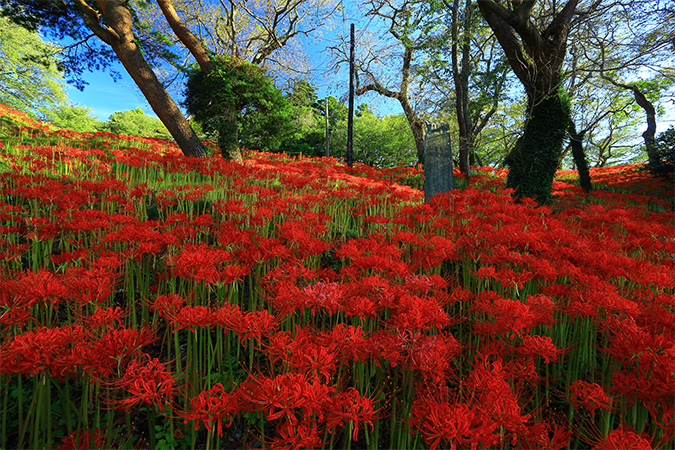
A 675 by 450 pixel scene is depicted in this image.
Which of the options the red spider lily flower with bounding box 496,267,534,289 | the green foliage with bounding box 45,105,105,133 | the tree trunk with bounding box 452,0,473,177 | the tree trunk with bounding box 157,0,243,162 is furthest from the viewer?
the green foliage with bounding box 45,105,105,133

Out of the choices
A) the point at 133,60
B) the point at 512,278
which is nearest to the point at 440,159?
the point at 512,278

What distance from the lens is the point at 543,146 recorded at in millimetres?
6887

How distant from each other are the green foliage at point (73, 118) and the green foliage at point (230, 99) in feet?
48.8

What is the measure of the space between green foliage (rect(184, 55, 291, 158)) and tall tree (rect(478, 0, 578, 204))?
21.6ft

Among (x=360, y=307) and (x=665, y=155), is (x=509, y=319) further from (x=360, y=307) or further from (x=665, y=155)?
(x=665, y=155)

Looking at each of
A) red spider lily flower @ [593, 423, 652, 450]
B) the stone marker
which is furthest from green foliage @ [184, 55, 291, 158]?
red spider lily flower @ [593, 423, 652, 450]

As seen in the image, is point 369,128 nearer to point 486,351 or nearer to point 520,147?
point 520,147

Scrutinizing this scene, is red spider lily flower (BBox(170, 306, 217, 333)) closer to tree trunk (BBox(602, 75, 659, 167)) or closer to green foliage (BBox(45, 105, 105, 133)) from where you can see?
tree trunk (BBox(602, 75, 659, 167))

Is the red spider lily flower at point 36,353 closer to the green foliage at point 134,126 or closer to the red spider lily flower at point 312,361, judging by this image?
the red spider lily flower at point 312,361

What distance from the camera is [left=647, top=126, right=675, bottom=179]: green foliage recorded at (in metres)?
9.39

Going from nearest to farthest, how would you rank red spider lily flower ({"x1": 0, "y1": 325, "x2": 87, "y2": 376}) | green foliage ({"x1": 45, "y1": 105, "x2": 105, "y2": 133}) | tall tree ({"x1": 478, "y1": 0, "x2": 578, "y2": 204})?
1. red spider lily flower ({"x1": 0, "y1": 325, "x2": 87, "y2": 376})
2. tall tree ({"x1": 478, "y1": 0, "x2": 578, "y2": 204})
3. green foliage ({"x1": 45, "y1": 105, "x2": 105, "y2": 133})

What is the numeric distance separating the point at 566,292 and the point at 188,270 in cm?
225

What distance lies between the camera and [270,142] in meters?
11.7

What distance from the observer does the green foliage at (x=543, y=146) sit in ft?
22.2
